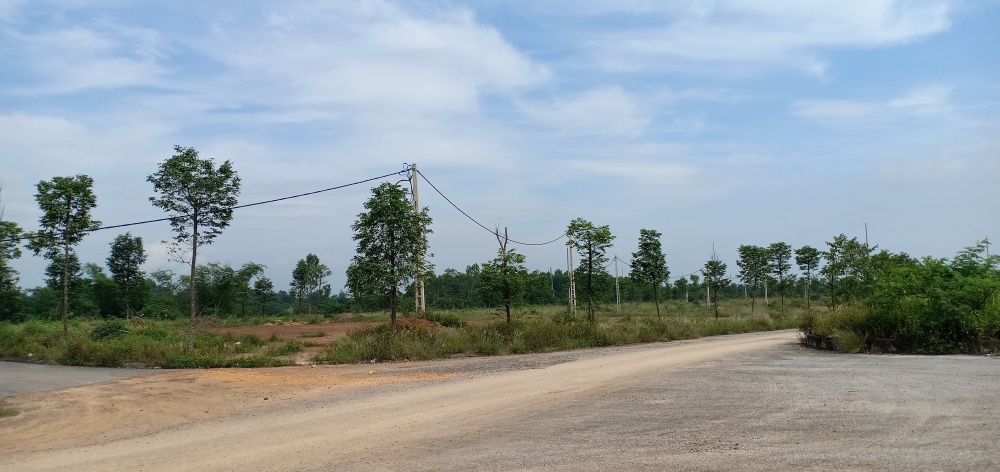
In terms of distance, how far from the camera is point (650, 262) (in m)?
33.8

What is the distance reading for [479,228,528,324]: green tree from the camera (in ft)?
78.2

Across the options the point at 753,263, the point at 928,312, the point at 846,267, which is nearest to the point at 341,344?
the point at 928,312

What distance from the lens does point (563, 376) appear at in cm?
1362

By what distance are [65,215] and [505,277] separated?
51.6ft

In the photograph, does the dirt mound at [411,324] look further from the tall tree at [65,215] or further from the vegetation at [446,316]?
the tall tree at [65,215]

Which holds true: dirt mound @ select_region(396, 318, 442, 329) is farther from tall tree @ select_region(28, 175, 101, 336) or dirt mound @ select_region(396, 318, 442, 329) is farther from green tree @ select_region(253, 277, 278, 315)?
green tree @ select_region(253, 277, 278, 315)

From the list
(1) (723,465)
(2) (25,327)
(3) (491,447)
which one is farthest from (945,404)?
(2) (25,327)

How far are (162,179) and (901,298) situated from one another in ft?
65.2

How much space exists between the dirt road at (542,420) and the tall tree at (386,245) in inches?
230

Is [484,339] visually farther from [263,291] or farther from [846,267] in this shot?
[263,291]

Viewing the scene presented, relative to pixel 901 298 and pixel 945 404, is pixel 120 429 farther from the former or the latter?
pixel 901 298

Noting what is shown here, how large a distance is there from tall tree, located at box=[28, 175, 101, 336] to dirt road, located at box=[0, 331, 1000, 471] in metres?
12.1

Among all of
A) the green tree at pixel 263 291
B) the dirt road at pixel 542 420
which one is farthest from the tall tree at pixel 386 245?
the green tree at pixel 263 291

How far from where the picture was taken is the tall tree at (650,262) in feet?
111
